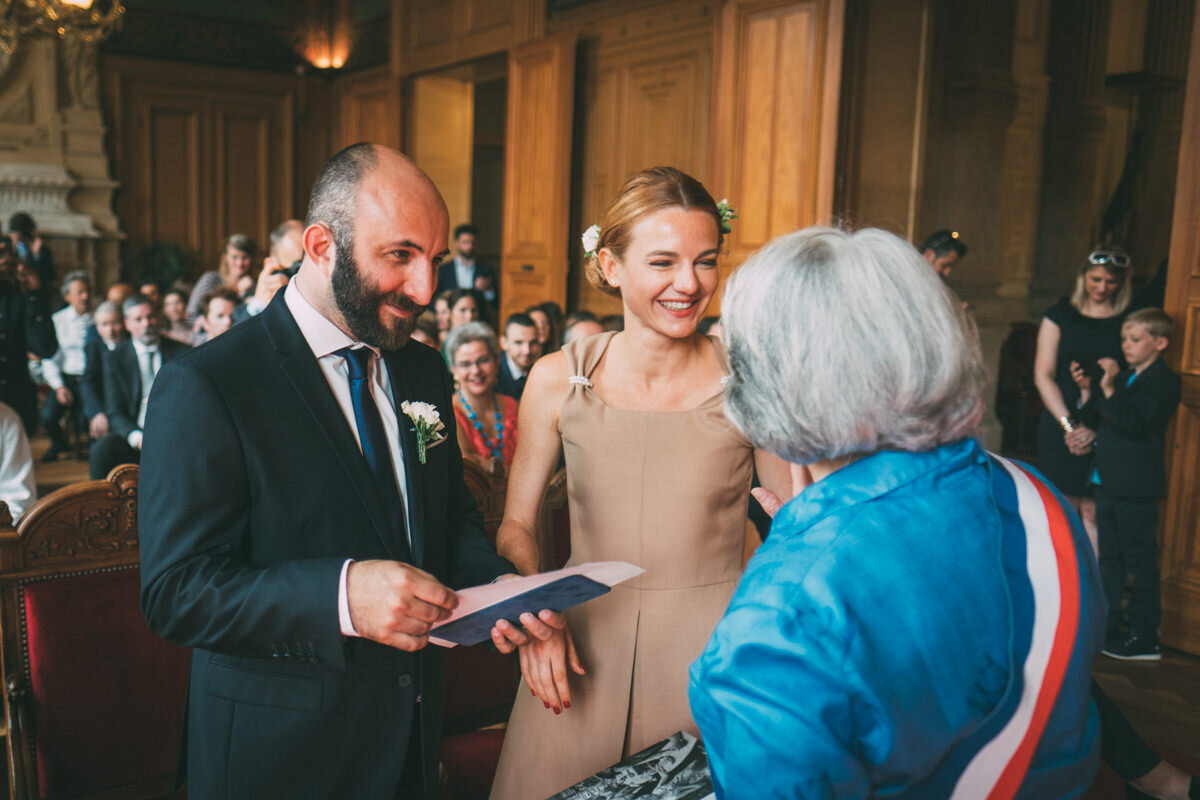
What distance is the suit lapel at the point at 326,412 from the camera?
1410 mm

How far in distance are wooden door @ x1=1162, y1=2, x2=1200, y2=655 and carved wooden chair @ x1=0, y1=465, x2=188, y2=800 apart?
419 centimetres

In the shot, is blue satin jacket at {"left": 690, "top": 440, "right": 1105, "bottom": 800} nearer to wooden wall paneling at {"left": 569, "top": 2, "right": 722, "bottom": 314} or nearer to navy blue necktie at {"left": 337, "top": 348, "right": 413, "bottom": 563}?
navy blue necktie at {"left": 337, "top": 348, "right": 413, "bottom": 563}

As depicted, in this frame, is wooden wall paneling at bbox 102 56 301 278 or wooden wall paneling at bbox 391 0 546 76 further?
wooden wall paneling at bbox 102 56 301 278

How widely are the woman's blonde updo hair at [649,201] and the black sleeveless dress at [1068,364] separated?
11.5 feet

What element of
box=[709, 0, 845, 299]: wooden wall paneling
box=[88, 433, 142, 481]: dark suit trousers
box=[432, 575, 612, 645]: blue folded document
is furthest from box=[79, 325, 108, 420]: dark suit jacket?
box=[432, 575, 612, 645]: blue folded document

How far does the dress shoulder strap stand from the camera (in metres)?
1.80

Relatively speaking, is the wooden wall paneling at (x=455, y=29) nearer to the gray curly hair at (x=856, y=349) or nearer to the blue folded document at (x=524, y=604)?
the blue folded document at (x=524, y=604)

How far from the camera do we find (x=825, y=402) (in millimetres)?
949

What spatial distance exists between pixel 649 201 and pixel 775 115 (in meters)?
4.50

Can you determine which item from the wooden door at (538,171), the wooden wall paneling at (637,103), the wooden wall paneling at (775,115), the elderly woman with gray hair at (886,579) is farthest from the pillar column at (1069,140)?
the elderly woman with gray hair at (886,579)

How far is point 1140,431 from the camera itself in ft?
13.6

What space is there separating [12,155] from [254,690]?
36.7ft

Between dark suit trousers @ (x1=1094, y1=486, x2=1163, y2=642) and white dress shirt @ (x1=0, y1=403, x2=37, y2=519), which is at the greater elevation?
white dress shirt @ (x1=0, y1=403, x2=37, y2=519)

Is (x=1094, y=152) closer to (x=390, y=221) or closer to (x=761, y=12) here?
(x=761, y=12)
